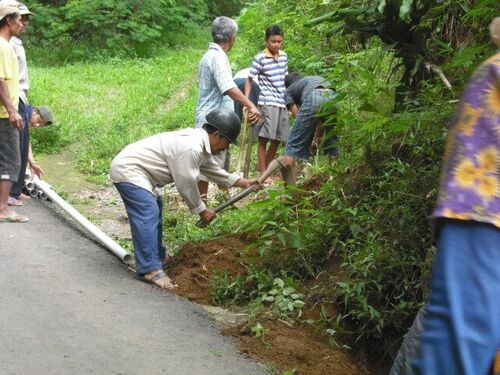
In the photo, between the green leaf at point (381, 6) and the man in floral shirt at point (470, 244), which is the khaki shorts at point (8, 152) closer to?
the green leaf at point (381, 6)

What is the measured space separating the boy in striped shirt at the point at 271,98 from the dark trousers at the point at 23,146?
9.26 feet

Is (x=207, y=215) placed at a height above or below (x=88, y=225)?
above

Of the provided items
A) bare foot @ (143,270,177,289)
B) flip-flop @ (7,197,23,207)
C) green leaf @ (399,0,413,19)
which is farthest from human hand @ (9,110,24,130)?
green leaf @ (399,0,413,19)

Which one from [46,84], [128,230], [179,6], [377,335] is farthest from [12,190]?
[179,6]

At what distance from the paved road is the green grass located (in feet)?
11.6

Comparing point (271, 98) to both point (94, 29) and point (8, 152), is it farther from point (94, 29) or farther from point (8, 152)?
point (94, 29)

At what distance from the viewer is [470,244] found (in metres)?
3.17

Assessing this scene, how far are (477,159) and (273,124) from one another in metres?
7.24

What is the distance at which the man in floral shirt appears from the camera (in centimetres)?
315

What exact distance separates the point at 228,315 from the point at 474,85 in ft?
11.4

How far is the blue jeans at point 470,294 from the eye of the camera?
3141 millimetres

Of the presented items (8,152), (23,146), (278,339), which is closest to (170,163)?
(278,339)

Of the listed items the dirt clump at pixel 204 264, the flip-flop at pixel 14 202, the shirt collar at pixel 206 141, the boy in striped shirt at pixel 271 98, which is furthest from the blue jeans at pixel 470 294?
the boy in striped shirt at pixel 271 98

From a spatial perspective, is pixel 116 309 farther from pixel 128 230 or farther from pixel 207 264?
pixel 128 230
